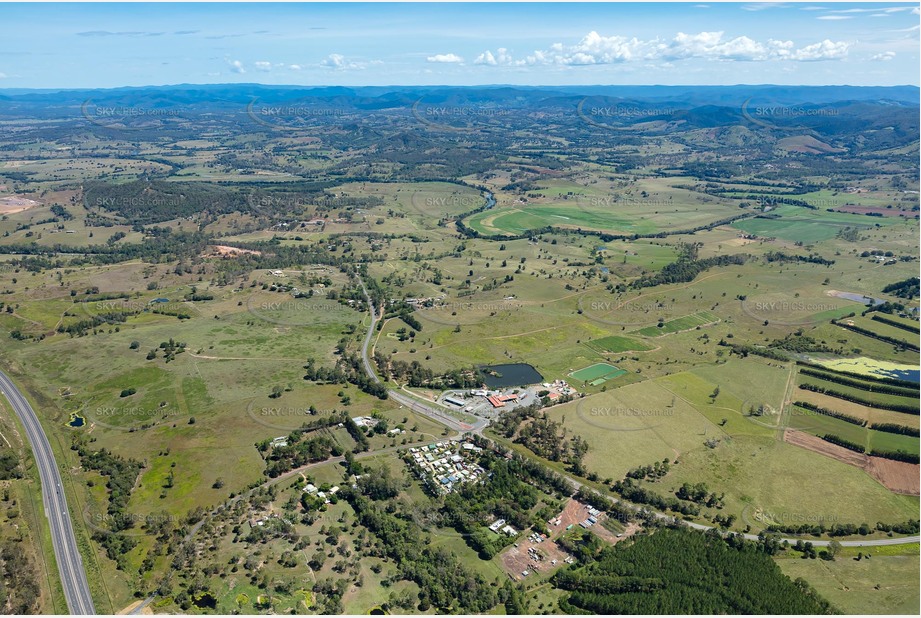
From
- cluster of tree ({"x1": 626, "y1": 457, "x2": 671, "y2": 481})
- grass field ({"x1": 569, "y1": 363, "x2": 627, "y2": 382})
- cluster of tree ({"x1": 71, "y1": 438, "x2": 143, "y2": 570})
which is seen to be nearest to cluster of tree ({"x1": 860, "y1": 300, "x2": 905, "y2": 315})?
grass field ({"x1": 569, "y1": 363, "x2": 627, "y2": 382})

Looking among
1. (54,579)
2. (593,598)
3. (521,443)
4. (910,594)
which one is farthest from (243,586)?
(910,594)

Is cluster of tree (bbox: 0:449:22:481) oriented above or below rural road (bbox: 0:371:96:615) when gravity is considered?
above

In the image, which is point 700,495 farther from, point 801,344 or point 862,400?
point 801,344

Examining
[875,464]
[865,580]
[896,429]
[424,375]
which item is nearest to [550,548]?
[865,580]

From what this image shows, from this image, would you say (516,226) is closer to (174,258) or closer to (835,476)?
(174,258)

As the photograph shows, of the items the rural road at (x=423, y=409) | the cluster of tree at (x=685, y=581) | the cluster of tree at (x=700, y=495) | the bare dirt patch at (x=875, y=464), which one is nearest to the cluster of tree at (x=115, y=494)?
the rural road at (x=423, y=409)

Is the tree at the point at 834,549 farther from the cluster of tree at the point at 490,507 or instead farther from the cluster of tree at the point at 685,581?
the cluster of tree at the point at 490,507

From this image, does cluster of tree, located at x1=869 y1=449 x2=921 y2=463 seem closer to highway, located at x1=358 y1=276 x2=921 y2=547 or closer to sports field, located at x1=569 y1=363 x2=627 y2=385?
highway, located at x1=358 y1=276 x2=921 y2=547

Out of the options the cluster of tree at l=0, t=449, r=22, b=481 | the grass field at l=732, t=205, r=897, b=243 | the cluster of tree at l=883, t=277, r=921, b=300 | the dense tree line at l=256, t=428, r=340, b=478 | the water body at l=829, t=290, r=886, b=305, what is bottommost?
the dense tree line at l=256, t=428, r=340, b=478
